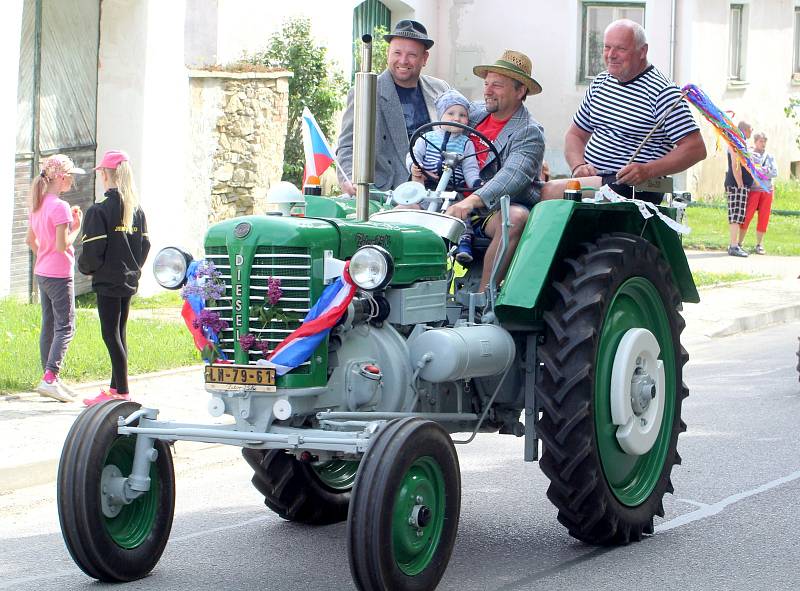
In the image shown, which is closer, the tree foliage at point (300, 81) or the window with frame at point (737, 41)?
the tree foliage at point (300, 81)

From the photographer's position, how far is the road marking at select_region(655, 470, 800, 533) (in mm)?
6938

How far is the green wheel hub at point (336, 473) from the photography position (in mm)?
6883

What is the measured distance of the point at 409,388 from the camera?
6.02m

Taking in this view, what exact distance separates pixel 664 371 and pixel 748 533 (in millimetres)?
875

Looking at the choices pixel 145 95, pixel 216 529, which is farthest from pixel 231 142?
pixel 216 529

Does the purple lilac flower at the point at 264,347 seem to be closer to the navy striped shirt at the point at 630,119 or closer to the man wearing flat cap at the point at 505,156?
the man wearing flat cap at the point at 505,156

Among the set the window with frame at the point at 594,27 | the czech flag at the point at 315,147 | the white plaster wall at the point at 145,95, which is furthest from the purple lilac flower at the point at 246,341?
the window with frame at the point at 594,27

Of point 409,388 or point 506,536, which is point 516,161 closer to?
point 409,388

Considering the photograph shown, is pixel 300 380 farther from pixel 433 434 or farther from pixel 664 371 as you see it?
pixel 664 371

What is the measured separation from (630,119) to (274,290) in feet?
8.51

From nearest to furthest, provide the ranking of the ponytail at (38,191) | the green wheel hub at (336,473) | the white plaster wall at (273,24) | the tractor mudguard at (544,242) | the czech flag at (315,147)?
the tractor mudguard at (544,242)
the green wheel hub at (336,473)
the czech flag at (315,147)
the ponytail at (38,191)
the white plaster wall at (273,24)

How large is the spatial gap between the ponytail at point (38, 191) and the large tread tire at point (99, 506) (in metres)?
4.67

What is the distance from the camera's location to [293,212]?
21.3 ft

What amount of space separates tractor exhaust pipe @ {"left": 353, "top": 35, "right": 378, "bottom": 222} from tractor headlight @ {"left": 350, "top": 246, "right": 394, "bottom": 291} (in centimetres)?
69
